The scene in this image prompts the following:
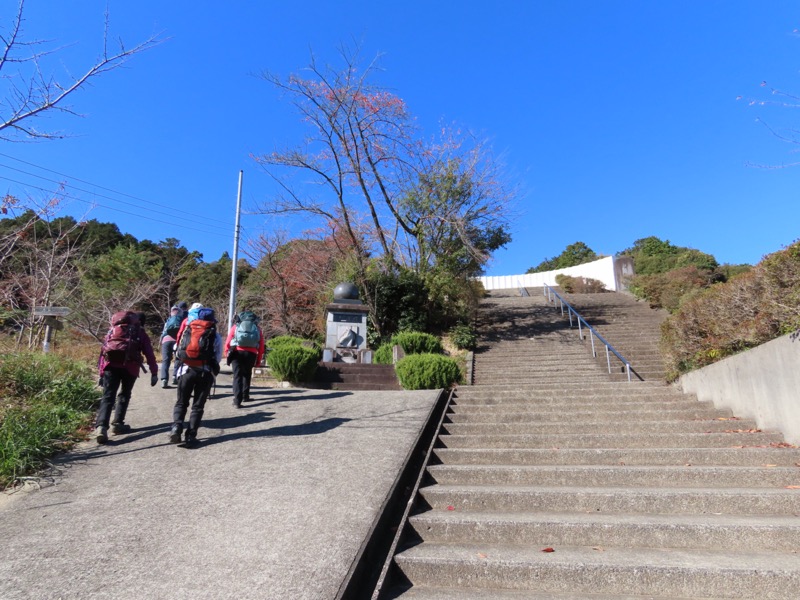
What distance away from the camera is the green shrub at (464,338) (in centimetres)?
1470

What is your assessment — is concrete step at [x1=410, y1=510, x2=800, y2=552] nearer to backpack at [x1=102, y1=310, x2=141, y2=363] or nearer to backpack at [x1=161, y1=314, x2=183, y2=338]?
backpack at [x1=102, y1=310, x2=141, y2=363]

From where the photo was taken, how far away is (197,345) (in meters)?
5.01

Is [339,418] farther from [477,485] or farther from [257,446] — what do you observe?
[477,485]

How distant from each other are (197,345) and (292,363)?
5079 mm

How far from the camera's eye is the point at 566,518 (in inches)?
143

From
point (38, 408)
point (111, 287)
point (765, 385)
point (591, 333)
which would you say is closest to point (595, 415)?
point (765, 385)

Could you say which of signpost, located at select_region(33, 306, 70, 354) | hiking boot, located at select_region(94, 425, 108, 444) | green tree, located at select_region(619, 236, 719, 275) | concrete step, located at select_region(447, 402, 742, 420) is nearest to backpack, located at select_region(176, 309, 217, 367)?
hiking boot, located at select_region(94, 425, 108, 444)

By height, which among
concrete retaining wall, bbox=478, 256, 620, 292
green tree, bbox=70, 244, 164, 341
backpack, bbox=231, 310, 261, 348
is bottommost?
backpack, bbox=231, 310, 261, 348

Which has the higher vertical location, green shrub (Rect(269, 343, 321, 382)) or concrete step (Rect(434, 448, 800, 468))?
green shrub (Rect(269, 343, 321, 382))

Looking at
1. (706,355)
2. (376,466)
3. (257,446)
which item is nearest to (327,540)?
(376,466)

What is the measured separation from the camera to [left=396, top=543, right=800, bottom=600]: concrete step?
2.81 meters

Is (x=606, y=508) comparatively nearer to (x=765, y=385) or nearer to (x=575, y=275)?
(x=765, y=385)

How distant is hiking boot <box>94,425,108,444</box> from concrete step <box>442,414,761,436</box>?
396cm

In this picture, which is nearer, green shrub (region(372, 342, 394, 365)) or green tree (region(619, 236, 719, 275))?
green shrub (region(372, 342, 394, 365))
